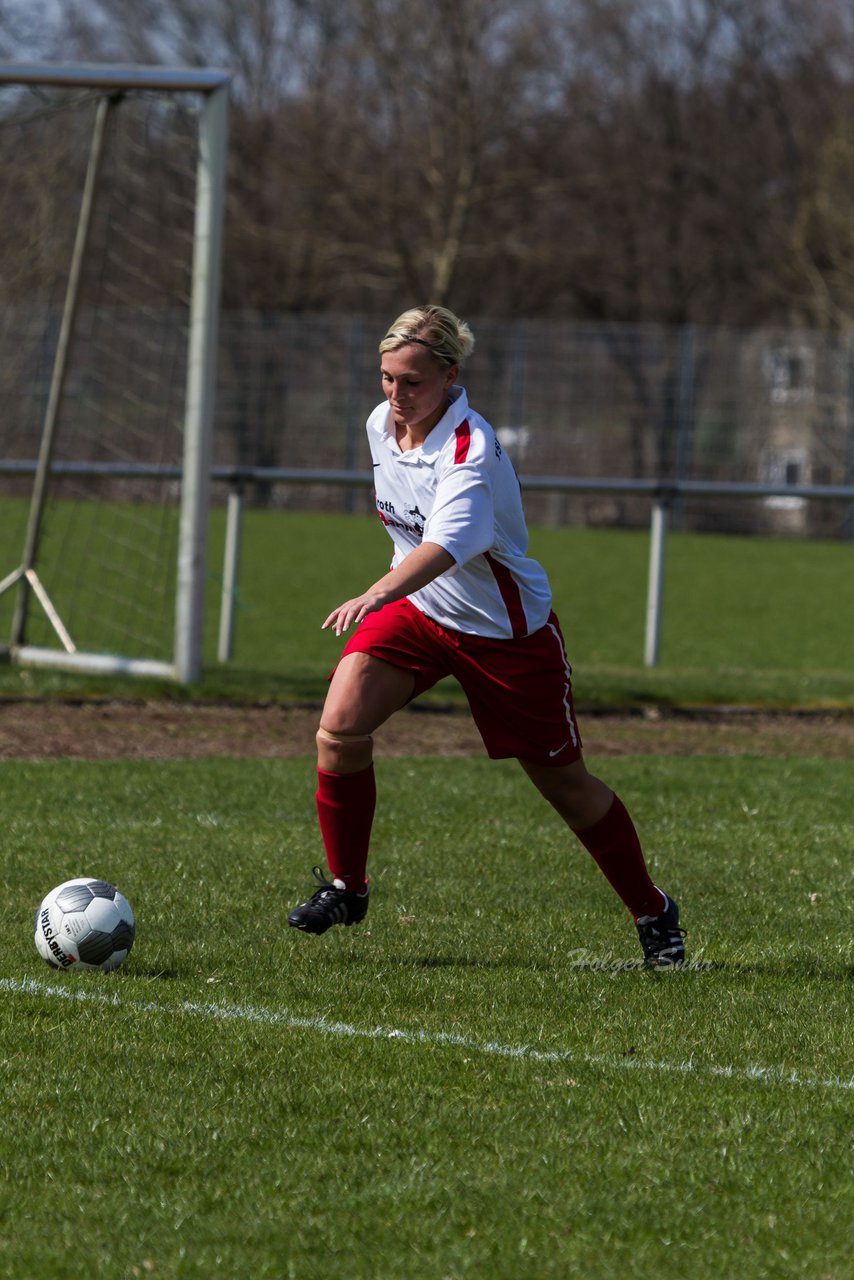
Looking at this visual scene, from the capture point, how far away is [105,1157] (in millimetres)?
3465

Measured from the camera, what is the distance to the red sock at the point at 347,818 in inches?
206

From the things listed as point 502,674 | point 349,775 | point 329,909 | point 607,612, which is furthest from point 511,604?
point 607,612

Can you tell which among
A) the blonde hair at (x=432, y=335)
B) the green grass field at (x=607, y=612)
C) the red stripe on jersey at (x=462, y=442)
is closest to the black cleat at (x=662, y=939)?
the red stripe on jersey at (x=462, y=442)

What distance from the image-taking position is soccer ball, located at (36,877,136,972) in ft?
15.6

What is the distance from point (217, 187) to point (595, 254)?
3317 cm

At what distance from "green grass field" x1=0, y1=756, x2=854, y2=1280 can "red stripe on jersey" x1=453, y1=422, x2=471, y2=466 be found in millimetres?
1466

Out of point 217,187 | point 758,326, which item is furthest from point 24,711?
point 758,326

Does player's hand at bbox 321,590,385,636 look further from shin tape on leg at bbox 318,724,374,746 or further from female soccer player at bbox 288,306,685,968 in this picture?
shin tape on leg at bbox 318,724,374,746

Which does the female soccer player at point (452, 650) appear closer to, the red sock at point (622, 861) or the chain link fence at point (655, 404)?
the red sock at point (622, 861)

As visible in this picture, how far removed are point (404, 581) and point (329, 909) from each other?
1.12 metres

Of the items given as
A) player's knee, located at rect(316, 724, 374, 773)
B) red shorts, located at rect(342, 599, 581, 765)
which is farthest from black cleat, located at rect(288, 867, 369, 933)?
red shorts, located at rect(342, 599, 581, 765)

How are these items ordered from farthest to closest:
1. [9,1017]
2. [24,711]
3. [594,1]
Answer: [594,1]
[24,711]
[9,1017]

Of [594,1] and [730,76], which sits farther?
[730,76]

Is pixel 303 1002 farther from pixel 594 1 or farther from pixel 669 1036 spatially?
pixel 594 1
